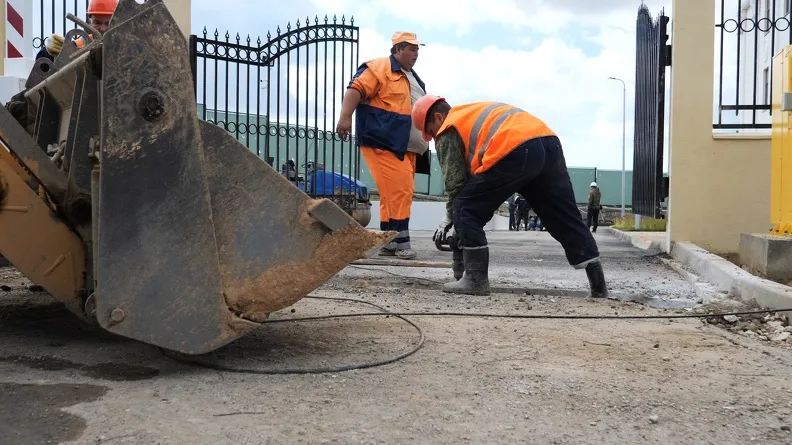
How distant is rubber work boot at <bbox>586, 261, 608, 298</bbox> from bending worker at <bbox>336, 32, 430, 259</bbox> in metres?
1.74

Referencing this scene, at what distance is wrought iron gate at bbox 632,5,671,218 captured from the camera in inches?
294

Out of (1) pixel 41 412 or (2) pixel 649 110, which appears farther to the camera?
(2) pixel 649 110

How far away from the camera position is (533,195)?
4414 mm

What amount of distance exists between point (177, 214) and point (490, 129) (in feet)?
7.72

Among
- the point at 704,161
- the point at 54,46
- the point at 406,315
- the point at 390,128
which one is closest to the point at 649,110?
the point at 704,161

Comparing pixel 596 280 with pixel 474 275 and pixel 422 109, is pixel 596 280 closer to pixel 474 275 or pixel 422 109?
pixel 474 275

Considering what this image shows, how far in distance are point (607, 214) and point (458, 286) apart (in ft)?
97.1

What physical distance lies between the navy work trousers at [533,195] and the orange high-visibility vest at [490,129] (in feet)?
0.15

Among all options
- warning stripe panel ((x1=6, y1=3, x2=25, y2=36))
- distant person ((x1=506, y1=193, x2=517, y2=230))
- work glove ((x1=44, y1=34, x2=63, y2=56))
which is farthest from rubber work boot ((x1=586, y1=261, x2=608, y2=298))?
distant person ((x1=506, y1=193, x2=517, y2=230))

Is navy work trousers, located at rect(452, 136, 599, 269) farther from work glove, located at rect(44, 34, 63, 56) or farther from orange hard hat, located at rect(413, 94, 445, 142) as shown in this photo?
work glove, located at rect(44, 34, 63, 56)

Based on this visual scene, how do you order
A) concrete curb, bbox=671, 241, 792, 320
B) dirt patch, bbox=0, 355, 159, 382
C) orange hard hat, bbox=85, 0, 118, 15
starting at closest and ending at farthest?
dirt patch, bbox=0, 355, 159, 382 → concrete curb, bbox=671, 241, 792, 320 → orange hard hat, bbox=85, 0, 118, 15

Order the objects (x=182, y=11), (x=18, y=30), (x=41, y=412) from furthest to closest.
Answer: (x=182, y=11), (x=18, y=30), (x=41, y=412)

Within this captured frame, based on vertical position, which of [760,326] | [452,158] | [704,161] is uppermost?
[704,161]

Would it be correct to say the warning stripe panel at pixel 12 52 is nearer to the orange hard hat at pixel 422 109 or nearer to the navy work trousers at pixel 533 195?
the orange hard hat at pixel 422 109
